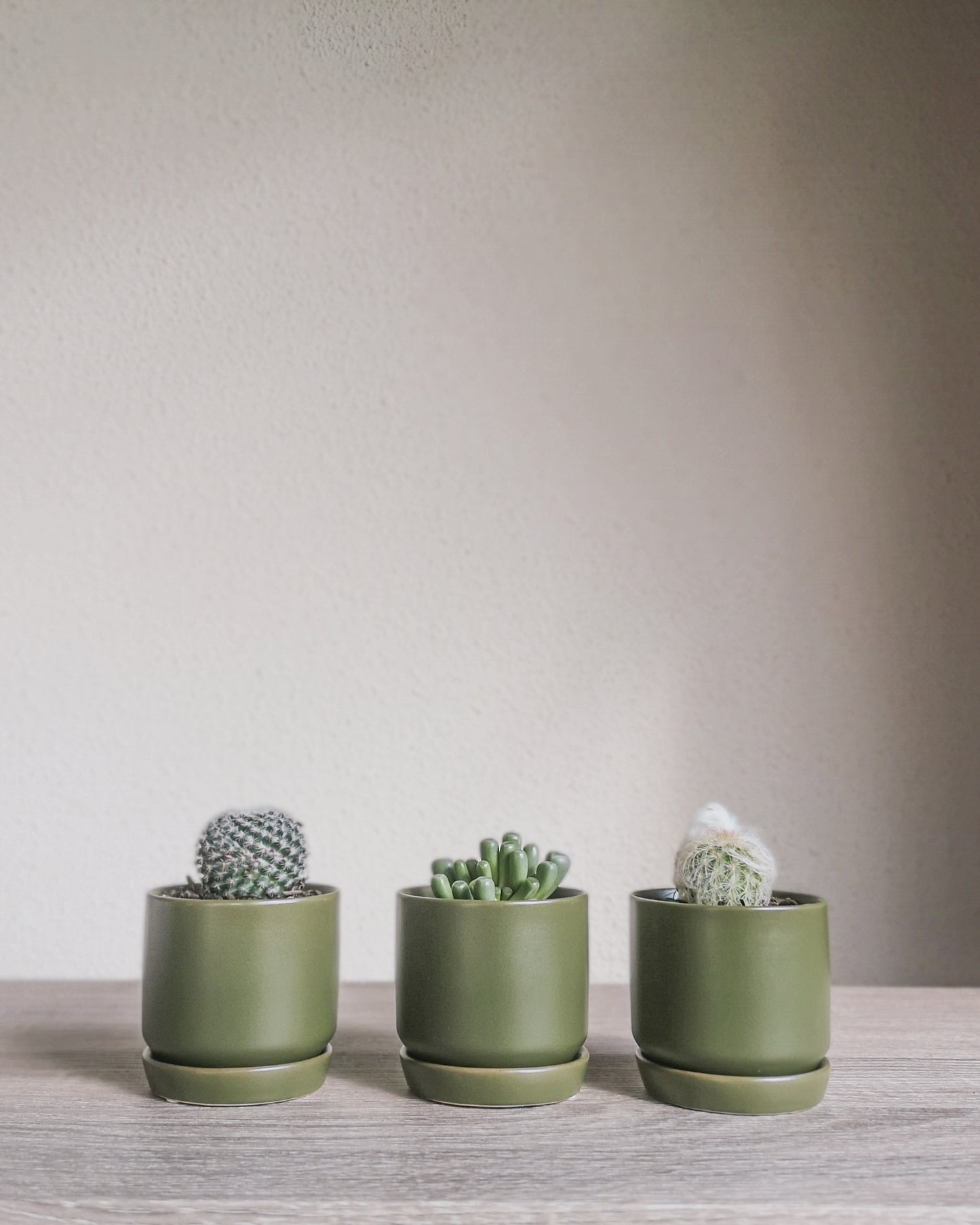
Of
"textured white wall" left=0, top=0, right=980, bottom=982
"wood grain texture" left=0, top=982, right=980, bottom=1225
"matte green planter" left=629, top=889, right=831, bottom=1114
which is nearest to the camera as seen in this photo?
"wood grain texture" left=0, top=982, right=980, bottom=1225

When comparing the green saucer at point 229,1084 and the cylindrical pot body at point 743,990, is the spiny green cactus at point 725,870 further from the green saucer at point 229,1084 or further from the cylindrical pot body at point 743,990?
the green saucer at point 229,1084

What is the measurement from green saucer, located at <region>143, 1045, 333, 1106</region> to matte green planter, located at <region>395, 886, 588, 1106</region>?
3.1 inches

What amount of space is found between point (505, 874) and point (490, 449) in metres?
0.83

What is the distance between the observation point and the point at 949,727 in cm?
141

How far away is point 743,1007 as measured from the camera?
2.09 feet

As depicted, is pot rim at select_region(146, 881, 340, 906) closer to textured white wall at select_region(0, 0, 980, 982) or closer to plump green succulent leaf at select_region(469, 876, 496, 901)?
plump green succulent leaf at select_region(469, 876, 496, 901)

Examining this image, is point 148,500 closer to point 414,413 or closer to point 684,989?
point 414,413

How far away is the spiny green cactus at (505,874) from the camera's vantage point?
68cm

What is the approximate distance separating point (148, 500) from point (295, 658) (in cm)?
29

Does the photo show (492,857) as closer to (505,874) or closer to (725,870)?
(505,874)

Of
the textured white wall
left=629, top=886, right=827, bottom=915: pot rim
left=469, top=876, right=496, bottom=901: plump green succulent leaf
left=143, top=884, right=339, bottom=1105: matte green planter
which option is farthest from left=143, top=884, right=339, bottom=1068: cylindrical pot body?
the textured white wall

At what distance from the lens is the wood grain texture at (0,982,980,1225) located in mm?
510

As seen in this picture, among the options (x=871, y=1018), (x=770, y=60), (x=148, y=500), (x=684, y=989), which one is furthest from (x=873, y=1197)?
(x=770, y=60)

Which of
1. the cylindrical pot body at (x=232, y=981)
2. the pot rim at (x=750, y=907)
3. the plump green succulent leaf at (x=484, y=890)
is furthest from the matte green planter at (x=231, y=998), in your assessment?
the pot rim at (x=750, y=907)
